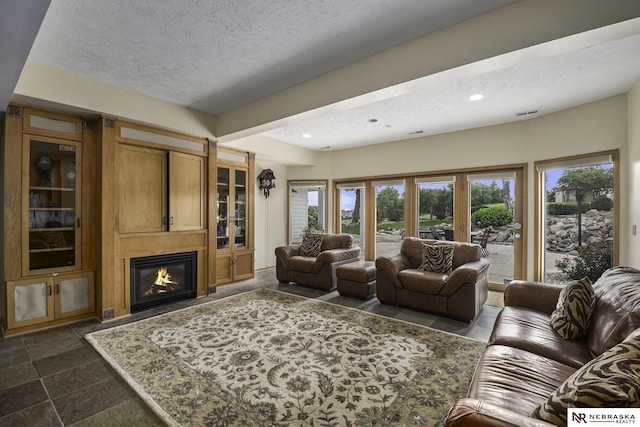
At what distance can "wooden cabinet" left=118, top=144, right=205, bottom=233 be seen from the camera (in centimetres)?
376

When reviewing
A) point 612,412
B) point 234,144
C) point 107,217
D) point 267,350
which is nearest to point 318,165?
point 234,144

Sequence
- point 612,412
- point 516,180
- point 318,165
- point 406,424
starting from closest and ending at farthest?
point 612,412 < point 406,424 < point 516,180 < point 318,165

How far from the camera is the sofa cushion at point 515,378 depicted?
4.49ft

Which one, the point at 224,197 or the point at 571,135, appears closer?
the point at 571,135

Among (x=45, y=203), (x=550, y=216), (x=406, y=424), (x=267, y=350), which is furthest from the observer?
(x=550, y=216)

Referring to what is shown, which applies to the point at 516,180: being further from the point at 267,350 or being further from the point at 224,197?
the point at 224,197

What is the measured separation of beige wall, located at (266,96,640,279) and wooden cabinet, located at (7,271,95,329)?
3.70m

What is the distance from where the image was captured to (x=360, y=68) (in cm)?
289

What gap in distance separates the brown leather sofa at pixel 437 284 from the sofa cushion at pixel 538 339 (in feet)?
3.10

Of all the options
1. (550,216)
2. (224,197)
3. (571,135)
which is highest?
(571,135)

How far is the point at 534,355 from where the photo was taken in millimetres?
1829

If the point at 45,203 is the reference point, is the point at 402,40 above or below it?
above

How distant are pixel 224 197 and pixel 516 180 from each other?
16.4 ft

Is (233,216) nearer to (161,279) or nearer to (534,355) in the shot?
(161,279)
